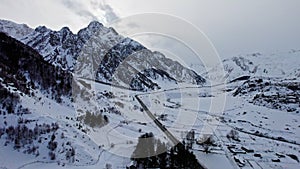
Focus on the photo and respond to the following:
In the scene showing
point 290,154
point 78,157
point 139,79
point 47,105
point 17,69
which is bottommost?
point 290,154

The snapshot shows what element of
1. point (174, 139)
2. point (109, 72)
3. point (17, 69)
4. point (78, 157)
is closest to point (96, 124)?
point (174, 139)

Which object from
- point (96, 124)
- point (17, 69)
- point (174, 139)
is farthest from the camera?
point (17, 69)

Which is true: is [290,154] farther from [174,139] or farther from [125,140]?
[125,140]

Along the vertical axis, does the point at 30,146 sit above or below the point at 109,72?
below

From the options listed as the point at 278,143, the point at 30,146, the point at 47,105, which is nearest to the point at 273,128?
the point at 278,143

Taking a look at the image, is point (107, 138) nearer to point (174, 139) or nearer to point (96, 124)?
point (96, 124)

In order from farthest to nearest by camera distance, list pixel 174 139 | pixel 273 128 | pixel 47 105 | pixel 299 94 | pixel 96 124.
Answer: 1. pixel 299 94
2. pixel 273 128
3. pixel 174 139
4. pixel 96 124
5. pixel 47 105

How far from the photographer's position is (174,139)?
120 ft

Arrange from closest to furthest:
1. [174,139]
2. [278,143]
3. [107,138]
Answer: [107,138], [174,139], [278,143]

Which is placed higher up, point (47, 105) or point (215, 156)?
point (47, 105)

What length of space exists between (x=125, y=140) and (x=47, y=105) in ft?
32.9

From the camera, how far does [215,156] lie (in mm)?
32781

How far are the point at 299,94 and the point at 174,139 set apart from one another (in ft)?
340

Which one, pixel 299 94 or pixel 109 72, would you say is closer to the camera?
pixel 299 94
